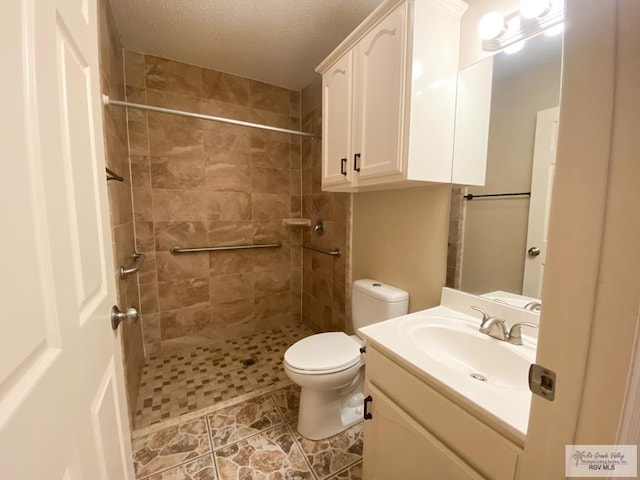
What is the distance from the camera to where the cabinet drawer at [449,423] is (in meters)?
0.64

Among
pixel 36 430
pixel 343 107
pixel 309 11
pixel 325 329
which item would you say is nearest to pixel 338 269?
pixel 325 329

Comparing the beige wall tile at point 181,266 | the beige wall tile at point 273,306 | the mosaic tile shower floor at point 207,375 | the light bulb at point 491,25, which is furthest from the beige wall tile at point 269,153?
the light bulb at point 491,25

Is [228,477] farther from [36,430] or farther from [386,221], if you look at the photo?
[386,221]

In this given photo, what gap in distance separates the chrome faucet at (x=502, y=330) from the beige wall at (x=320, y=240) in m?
1.13

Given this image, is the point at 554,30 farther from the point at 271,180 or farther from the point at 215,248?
the point at 215,248

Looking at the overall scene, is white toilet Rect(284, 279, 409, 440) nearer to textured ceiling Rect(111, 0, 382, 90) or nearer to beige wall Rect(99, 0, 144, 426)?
beige wall Rect(99, 0, 144, 426)

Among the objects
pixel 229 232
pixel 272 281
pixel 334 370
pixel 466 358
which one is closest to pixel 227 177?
pixel 229 232

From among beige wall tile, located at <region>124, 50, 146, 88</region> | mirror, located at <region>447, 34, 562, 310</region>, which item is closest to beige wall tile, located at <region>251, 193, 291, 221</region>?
beige wall tile, located at <region>124, 50, 146, 88</region>

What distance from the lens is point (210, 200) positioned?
233 centimetres

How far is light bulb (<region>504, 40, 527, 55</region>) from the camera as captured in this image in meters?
1.03

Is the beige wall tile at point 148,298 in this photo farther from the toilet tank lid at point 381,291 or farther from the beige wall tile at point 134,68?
the toilet tank lid at point 381,291

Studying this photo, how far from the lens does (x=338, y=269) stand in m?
2.23

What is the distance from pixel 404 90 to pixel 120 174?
169 cm

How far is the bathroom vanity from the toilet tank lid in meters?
0.27
